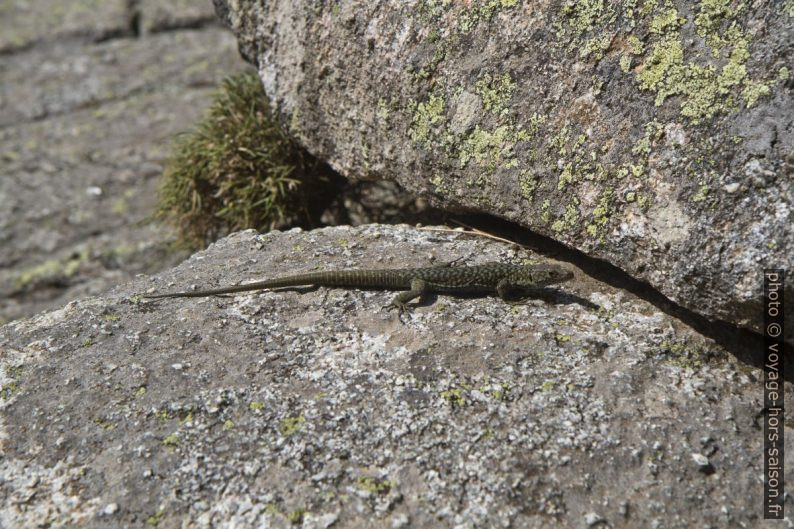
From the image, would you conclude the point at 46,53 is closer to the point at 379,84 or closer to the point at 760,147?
the point at 379,84

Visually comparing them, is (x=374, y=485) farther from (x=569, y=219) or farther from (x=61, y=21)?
(x=61, y=21)

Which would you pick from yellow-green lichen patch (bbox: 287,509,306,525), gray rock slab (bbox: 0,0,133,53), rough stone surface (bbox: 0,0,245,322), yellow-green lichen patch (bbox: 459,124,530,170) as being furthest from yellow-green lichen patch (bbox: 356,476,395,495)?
gray rock slab (bbox: 0,0,133,53)

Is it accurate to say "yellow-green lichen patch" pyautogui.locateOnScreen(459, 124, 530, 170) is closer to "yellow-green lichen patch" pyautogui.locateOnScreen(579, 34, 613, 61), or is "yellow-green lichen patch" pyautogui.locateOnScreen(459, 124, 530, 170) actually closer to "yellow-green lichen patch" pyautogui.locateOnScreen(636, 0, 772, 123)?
"yellow-green lichen patch" pyautogui.locateOnScreen(579, 34, 613, 61)

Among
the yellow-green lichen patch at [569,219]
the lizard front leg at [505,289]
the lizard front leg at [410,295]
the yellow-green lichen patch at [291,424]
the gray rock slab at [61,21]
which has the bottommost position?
the yellow-green lichen patch at [291,424]

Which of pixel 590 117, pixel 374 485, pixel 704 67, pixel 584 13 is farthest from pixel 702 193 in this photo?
pixel 374 485

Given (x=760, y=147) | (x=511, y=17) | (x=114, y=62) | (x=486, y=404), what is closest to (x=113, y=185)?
(x=114, y=62)

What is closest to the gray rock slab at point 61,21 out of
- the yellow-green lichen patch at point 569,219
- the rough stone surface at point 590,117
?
the rough stone surface at point 590,117

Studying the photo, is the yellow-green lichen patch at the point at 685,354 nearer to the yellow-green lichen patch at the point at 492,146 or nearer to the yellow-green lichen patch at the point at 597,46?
the yellow-green lichen patch at the point at 492,146

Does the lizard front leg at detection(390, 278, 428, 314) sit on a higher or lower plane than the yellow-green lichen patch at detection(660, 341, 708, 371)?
higher
